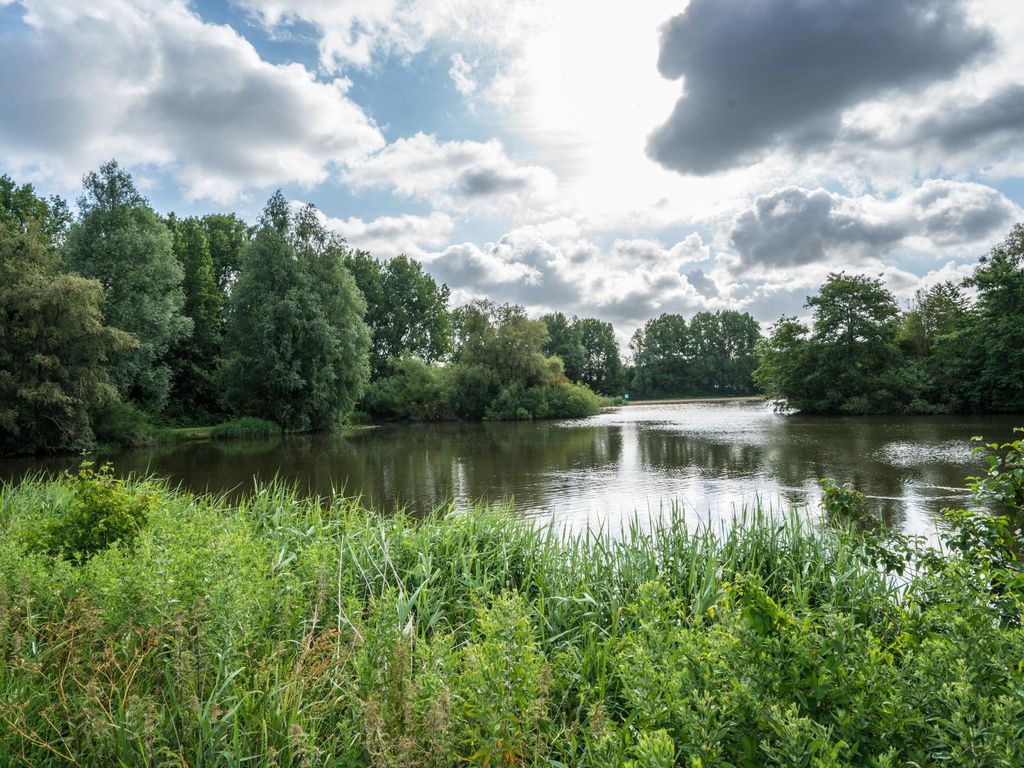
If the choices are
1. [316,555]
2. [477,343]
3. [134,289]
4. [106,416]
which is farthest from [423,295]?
[316,555]

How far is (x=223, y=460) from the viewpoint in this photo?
22.4 m

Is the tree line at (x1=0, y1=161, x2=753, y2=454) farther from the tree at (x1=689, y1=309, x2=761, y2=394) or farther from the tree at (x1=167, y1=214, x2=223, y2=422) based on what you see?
the tree at (x1=689, y1=309, x2=761, y2=394)

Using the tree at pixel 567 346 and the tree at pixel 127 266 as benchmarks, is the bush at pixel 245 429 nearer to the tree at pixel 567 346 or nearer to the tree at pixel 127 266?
the tree at pixel 127 266

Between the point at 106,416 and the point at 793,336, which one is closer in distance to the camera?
the point at 106,416

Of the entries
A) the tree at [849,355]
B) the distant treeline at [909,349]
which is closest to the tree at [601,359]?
the distant treeline at [909,349]

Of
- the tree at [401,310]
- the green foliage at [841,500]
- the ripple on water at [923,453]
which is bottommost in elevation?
the ripple on water at [923,453]

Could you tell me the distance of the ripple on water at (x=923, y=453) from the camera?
686 inches

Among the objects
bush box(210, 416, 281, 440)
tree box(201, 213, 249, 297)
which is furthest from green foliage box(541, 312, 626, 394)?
bush box(210, 416, 281, 440)

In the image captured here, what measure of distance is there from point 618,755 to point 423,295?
6159 cm

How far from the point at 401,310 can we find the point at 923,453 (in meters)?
48.5

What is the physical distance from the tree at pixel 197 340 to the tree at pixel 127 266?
8.95m

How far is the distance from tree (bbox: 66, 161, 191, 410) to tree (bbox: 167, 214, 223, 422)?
8.95m

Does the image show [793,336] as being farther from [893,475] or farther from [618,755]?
[618,755]

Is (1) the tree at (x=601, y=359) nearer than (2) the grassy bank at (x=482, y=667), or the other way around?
(2) the grassy bank at (x=482, y=667)
